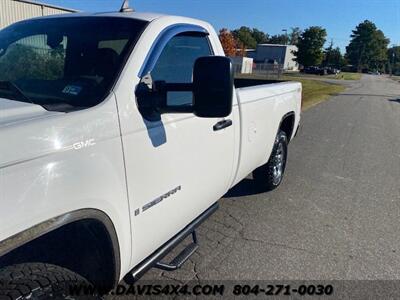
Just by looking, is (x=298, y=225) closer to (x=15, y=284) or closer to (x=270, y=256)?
(x=270, y=256)

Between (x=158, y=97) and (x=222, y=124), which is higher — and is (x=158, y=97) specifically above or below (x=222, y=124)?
above

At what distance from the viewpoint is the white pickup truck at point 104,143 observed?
1.67 meters

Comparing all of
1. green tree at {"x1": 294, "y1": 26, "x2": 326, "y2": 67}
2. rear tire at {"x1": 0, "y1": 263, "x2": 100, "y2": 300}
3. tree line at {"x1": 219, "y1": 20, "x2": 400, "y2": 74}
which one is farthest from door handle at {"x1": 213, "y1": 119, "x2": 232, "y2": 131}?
tree line at {"x1": 219, "y1": 20, "x2": 400, "y2": 74}

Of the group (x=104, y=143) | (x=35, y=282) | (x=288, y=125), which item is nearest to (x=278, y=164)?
(x=288, y=125)

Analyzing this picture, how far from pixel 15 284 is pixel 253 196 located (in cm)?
382

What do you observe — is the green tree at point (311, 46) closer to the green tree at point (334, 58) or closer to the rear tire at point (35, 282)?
the green tree at point (334, 58)

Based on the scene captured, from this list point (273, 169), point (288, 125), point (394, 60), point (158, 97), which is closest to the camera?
point (158, 97)

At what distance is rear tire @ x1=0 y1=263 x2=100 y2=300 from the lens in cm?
168

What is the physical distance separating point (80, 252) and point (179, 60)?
1487 mm

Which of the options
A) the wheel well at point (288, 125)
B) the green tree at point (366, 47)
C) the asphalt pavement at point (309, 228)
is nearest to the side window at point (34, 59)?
the asphalt pavement at point (309, 228)

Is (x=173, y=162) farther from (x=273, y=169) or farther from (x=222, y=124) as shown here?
(x=273, y=169)

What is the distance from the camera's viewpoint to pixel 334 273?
11.4ft

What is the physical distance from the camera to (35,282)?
5.76 ft

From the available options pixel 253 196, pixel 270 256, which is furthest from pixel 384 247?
pixel 253 196
